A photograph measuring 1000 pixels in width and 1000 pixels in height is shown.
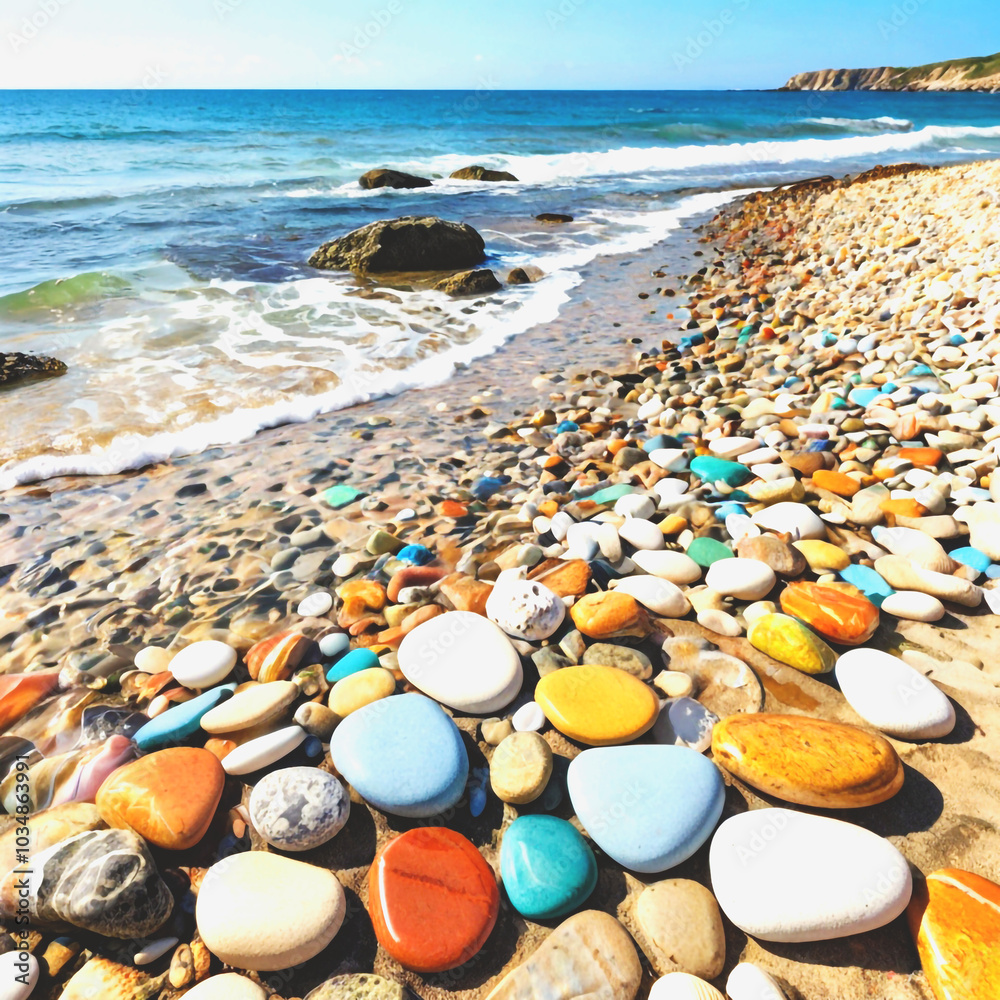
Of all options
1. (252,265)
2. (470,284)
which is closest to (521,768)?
(470,284)

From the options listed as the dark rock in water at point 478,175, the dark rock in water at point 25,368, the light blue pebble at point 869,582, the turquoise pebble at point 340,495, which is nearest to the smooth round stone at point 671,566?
the light blue pebble at point 869,582

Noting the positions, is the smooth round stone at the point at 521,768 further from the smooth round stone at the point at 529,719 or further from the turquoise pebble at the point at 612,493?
the turquoise pebble at the point at 612,493

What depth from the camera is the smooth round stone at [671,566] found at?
2033 millimetres

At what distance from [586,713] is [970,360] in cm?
303

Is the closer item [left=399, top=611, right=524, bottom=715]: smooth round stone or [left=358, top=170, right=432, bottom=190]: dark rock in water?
[left=399, top=611, right=524, bottom=715]: smooth round stone

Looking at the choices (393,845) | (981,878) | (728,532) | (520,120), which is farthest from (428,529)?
(520,120)

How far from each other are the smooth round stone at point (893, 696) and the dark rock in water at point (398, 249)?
6.94m

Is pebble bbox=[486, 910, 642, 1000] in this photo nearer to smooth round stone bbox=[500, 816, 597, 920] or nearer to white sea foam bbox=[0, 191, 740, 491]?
smooth round stone bbox=[500, 816, 597, 920]

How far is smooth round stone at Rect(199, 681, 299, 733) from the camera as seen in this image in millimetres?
1587

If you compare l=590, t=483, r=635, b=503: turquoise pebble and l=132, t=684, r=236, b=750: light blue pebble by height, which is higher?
l=590, t=483, r=635, b=503: turquoise pebble

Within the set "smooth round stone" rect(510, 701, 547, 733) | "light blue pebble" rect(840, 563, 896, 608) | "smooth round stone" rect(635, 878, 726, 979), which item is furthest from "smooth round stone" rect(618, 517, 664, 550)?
"smooth round stone" rect(635, 878, 726, 979)

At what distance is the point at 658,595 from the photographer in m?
1.91

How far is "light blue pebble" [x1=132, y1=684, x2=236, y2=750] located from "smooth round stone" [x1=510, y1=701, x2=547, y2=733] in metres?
0.82

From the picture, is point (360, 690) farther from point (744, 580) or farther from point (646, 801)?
point (744, 580)
